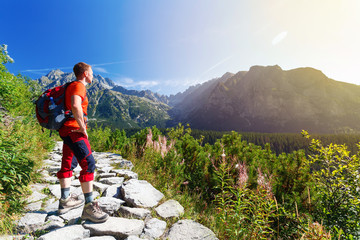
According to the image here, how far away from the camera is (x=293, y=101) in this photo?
200 m

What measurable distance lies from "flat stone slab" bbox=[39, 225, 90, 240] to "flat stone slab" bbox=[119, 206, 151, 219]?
0.73 m

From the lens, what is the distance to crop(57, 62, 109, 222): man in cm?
265

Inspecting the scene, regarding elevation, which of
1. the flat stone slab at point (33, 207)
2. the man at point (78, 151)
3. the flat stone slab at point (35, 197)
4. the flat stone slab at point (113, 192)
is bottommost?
the flat stone slab at point (113, 192)

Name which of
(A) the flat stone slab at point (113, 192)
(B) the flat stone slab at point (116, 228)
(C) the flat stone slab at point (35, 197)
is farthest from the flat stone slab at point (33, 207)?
(B) the flat stone slab at point (116, 228)

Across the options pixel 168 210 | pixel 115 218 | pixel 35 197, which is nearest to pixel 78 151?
pixel 115 218

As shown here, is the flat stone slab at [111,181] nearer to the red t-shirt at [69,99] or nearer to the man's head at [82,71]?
the red t-shirt at [69,99]

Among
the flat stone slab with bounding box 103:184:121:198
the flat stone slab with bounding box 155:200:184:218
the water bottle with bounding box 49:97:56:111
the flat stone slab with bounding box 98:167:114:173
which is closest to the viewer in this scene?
the water bottle with bounding box 49:97:56:111

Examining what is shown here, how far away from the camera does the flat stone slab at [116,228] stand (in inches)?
97.0

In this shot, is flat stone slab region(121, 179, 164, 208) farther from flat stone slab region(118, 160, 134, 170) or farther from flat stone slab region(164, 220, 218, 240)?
flat stone slab region(118, 160, 134, 170)

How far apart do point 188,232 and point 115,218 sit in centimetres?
133

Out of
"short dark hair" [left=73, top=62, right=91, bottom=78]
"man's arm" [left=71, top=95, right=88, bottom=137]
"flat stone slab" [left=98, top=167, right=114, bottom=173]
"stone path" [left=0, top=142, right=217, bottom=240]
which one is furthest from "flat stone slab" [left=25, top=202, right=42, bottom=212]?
"short dark hair" [left=73, top=62, right=91, bottom=78]

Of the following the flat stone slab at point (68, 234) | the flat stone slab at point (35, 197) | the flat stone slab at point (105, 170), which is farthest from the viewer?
the flat stone slab at point (105, 170)

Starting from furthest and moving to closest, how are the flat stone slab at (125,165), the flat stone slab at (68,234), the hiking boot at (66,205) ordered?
the flat stone slab at (125,165) → the hiking boot at (66,205) → the flat stone slab at (68,234)

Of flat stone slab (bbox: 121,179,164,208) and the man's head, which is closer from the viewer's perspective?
the man's head
